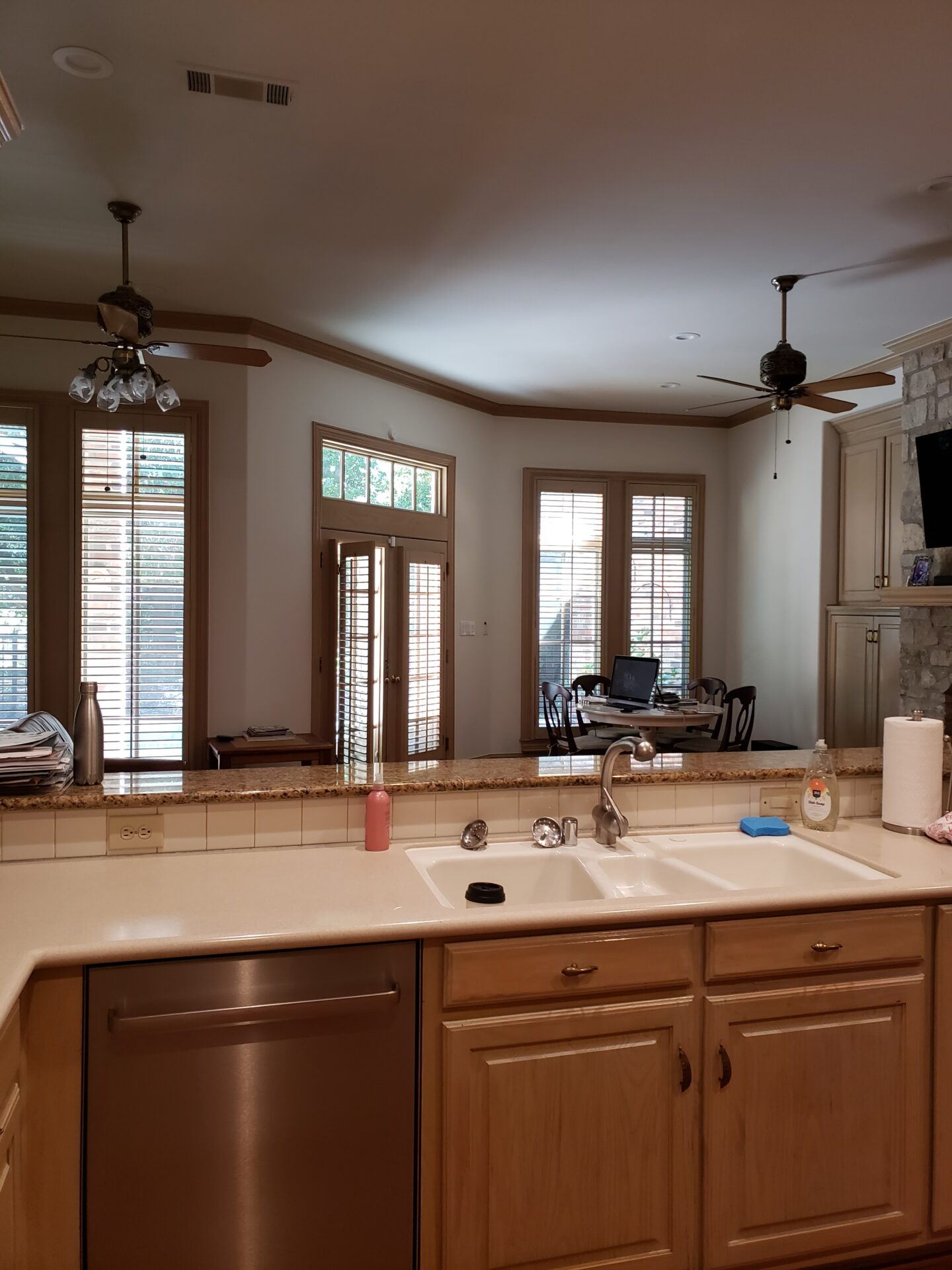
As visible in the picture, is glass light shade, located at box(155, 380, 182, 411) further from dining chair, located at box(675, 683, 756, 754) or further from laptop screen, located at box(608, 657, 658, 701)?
dining chair, located at box(675, 683, 756, 754)

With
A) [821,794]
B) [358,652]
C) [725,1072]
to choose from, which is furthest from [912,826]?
[358,652]

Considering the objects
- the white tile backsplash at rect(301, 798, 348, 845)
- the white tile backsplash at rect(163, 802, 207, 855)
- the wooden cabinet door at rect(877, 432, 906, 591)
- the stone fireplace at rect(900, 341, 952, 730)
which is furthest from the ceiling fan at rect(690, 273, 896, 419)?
the white tile backsplash at rect(163, 802, 207, 855)

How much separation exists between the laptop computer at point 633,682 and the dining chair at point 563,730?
31 centimetres

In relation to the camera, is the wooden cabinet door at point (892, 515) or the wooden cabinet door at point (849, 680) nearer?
the wooden cabinet door at point (892, 515)

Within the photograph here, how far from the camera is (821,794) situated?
2420mm

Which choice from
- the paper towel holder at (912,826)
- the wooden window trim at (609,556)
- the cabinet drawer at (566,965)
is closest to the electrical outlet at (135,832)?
the cabinet drawer at (566,965)

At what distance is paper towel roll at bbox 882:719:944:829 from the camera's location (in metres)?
2.39

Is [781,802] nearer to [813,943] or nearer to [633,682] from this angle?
[813,943]

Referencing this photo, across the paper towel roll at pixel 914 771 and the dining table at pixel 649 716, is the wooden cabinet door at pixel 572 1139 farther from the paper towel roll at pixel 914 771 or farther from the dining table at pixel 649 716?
the dining table at pixel 649 716

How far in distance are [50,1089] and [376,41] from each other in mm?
2685

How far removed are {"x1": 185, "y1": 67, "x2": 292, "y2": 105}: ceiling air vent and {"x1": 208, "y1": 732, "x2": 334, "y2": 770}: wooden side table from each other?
2929mm

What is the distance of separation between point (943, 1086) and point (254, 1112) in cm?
146

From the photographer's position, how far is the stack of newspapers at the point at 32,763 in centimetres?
204

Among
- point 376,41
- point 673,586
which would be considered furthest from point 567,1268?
point 673,586
